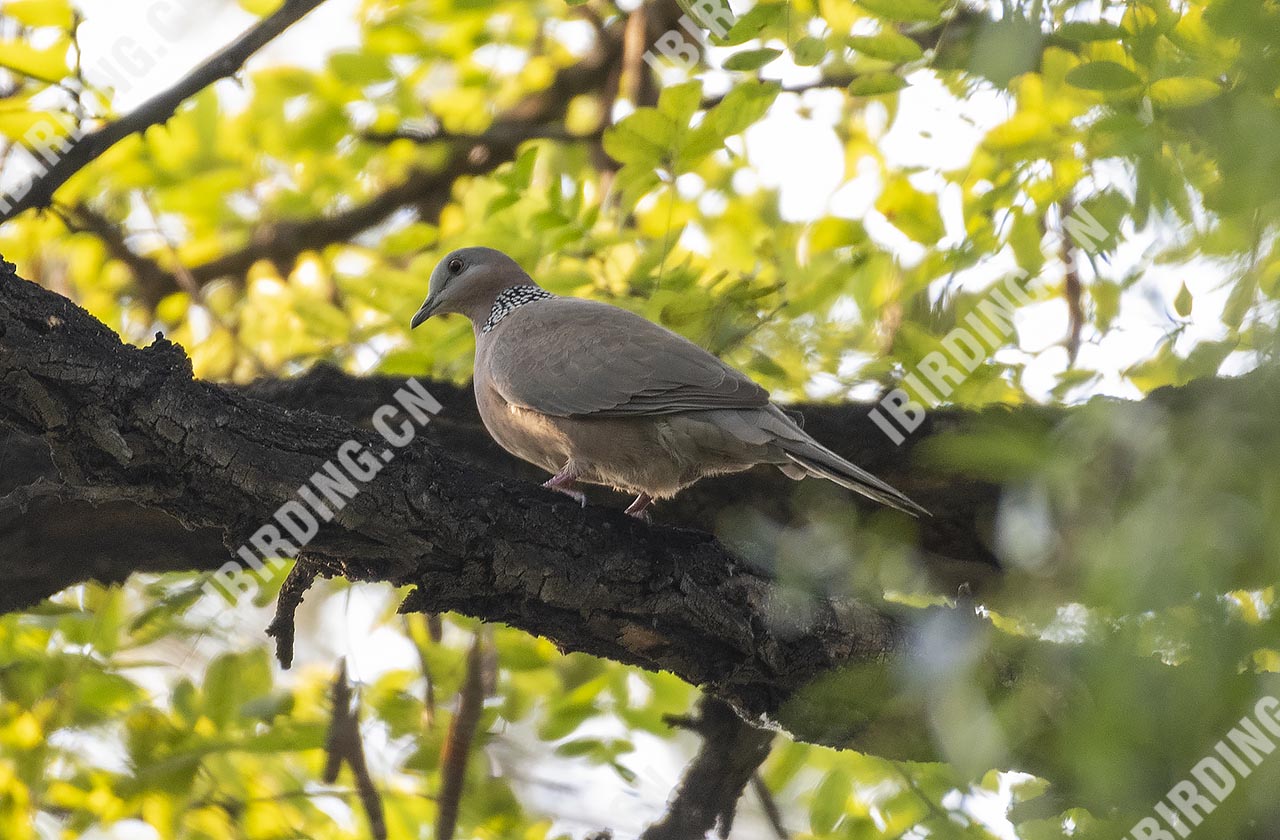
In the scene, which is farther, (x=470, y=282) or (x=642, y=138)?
(x=470, y=282)

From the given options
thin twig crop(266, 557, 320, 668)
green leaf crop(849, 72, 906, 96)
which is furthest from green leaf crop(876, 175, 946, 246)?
thin twig crop(266, 557, 320, 668)

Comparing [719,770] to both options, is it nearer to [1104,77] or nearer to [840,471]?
[840,471]

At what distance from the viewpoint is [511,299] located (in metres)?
5.27

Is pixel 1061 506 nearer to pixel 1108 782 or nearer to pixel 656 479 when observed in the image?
pixel 1108 782

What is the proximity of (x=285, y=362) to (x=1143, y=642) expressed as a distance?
215 inches

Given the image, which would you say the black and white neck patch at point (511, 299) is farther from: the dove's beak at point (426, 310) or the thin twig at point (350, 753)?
the thin twig at point (350, 753)

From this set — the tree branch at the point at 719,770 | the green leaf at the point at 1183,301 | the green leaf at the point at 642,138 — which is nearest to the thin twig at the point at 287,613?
the tree branch at the point at 719,770

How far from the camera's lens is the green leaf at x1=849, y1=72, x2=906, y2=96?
3715 millimetres

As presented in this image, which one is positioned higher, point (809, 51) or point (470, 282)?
point (809, 51)

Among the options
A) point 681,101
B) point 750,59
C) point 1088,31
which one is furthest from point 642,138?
point 1088,31

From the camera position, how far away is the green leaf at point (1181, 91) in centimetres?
→ 243

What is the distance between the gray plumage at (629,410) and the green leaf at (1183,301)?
3.98 ft

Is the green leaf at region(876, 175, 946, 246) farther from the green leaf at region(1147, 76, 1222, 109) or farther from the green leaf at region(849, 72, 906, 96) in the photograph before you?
the green leaf at region(1147, 76, 1222, 109)

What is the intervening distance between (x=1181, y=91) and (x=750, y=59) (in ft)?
4.93
